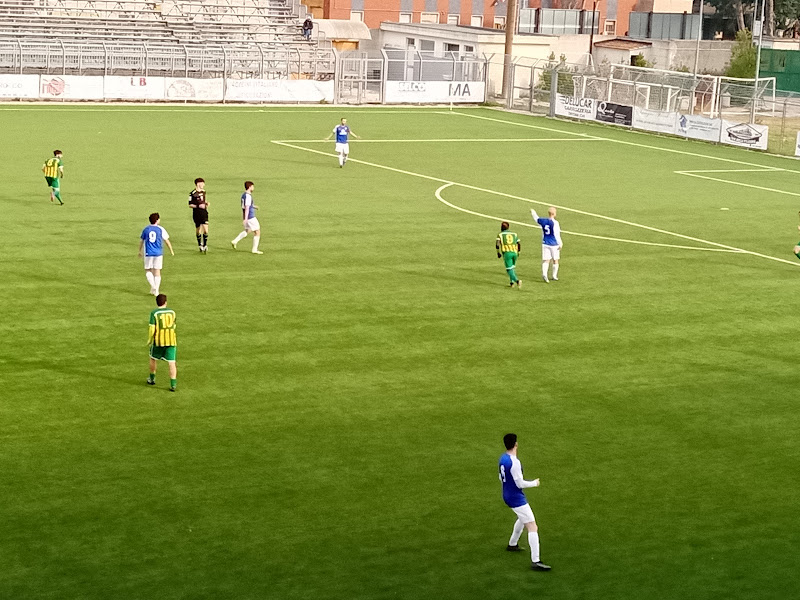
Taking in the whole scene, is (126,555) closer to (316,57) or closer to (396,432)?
(396,432)

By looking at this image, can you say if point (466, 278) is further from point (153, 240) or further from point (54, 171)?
point (54, 171)

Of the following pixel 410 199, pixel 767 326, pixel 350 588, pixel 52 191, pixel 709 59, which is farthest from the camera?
pixel 709 59

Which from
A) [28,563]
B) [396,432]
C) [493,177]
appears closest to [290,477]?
[396,432]

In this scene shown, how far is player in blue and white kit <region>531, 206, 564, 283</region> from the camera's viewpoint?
28.0 m

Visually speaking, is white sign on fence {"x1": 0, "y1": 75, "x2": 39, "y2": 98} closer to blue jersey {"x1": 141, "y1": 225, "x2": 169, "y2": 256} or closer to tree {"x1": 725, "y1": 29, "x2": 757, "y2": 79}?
blue jersey {"x1": 141, "y1": 225, "x2": 169, "y2": 256}

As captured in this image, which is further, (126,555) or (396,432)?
(396,432)

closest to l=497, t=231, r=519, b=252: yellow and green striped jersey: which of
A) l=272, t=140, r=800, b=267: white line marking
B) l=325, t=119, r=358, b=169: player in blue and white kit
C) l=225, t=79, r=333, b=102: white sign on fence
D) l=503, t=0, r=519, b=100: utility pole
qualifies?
l=272, t=140, r=800, b=267: white line marking

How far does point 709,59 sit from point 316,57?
40.6 meters

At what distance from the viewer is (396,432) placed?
61.0 ft

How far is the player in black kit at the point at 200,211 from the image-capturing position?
29766 mm

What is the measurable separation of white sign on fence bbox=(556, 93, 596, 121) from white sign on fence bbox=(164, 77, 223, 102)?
18614 mm

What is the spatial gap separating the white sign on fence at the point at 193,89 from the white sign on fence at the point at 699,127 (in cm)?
2495

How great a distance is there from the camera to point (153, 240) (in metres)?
25.4

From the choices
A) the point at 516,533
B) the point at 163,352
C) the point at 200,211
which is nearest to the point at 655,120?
the point at 200,211
